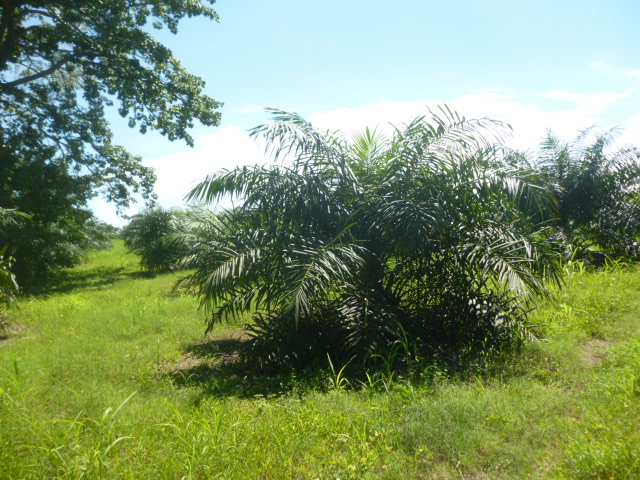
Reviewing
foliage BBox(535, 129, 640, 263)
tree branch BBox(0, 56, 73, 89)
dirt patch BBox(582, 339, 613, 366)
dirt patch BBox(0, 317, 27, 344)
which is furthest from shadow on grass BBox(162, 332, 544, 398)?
tree branch BBox(0, 56, 73, 89)

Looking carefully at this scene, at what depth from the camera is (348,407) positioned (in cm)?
379

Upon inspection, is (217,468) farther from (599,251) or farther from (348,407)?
(599,251)

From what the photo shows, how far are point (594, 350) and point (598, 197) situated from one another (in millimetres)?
6130

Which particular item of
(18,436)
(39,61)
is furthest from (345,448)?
(39,61)

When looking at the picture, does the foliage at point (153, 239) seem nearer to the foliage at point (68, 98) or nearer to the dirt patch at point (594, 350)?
the foliage at point (68, 98)

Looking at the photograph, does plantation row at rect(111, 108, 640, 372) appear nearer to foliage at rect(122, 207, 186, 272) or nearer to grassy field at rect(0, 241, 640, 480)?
grassy field at rect(0, 241, 640, 480)

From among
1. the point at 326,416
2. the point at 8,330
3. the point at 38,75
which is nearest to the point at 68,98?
the point at 38,75

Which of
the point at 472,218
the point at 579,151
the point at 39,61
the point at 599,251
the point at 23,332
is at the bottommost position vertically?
the point at 23,332

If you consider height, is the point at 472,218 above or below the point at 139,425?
above

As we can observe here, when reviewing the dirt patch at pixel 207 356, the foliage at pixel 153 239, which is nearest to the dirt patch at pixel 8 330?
the dirt patch at pixel 207 356

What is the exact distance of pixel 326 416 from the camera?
11.9 feet

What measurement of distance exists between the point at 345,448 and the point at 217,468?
798 mm

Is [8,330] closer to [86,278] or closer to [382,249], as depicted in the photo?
[382,249]

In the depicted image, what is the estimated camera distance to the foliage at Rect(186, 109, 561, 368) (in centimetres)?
484
